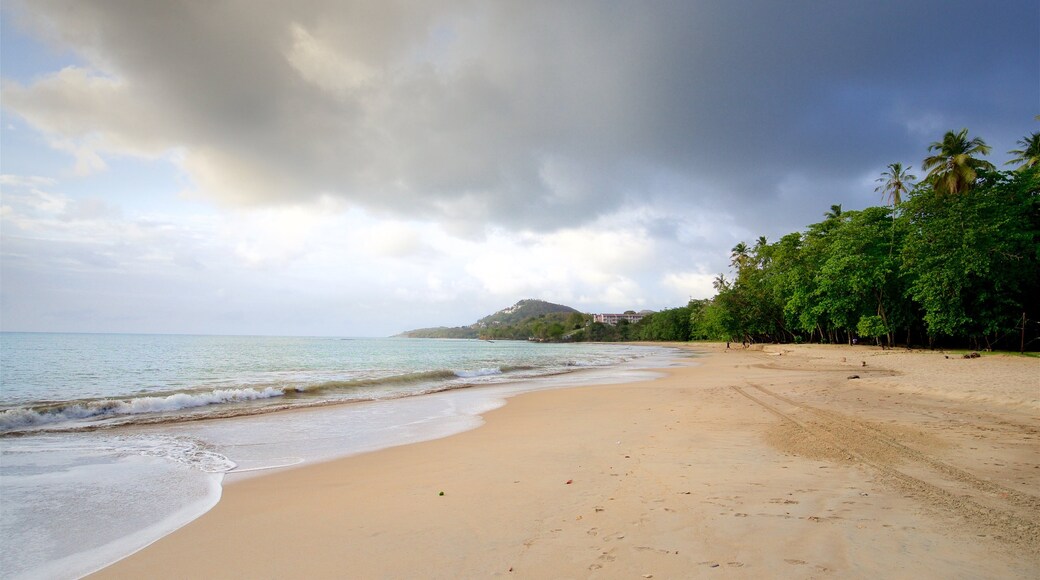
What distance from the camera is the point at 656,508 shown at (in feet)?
14.5

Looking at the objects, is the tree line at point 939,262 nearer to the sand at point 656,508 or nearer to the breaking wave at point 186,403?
the sand at point 656,508

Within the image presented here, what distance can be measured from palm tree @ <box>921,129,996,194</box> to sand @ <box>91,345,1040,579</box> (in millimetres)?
31896

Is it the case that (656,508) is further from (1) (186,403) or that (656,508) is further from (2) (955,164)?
(2) (955,164)

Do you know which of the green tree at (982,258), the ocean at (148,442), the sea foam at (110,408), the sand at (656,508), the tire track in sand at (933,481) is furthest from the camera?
the green tree at (982,258)

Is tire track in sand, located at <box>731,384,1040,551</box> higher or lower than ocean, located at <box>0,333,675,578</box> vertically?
higher

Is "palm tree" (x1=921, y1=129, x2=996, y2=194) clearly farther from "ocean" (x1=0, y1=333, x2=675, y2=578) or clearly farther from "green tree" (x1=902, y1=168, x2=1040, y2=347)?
"ocean" (x1=0, y1=333, x2=675, y2=578)

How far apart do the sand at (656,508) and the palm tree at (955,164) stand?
1256 inches

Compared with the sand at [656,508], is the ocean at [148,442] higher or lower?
lower

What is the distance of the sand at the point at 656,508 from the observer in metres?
3.36

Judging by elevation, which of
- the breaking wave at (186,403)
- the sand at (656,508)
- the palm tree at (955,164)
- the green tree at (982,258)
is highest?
the palm tree at (955,164)

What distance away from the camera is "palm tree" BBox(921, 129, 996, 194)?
102 feet

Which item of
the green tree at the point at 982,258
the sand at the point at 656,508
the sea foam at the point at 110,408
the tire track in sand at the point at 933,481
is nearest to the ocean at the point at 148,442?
the sea foam at the point at 110,408

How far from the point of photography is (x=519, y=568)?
333cm

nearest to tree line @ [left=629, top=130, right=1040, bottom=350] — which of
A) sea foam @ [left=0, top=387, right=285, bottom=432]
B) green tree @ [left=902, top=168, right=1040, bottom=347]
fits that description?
green tree @ [left=902, top=168, right=1040, bottom=347]
